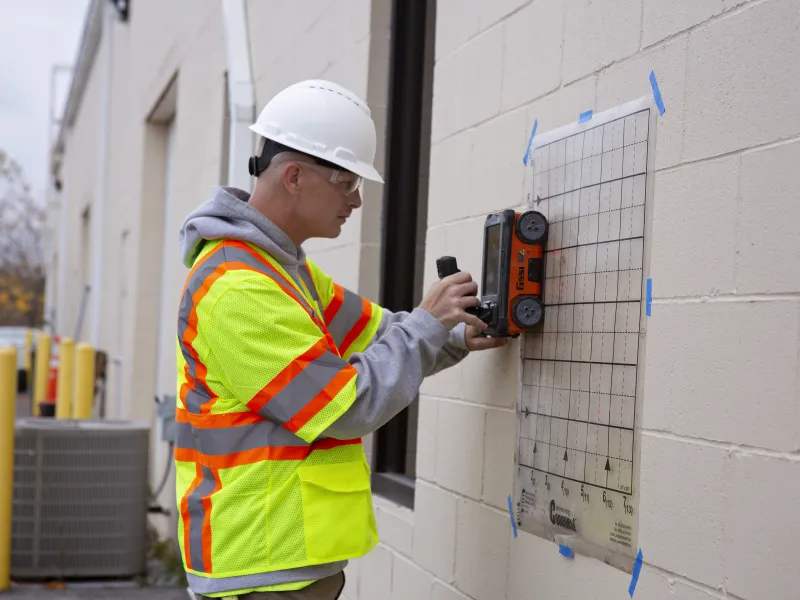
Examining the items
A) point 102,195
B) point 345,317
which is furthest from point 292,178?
point 102,195

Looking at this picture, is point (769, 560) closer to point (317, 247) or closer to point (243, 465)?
point (243, 465)

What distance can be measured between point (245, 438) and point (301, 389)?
0.24 metres

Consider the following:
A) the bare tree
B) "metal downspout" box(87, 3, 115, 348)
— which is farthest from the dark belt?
the bare tree

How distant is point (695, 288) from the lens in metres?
2.14

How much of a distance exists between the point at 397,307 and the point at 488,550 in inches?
57.8

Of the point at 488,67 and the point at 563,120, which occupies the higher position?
the point at 488,67

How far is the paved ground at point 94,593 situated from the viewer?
6.27 meters

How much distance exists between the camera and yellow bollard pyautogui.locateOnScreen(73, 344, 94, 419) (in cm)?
899

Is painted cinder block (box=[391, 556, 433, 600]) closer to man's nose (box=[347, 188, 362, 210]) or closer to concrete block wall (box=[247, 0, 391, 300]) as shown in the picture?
concrete block wall (box=[247, 0, 391, 300])

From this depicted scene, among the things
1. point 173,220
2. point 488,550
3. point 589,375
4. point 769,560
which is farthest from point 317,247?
point 173,220

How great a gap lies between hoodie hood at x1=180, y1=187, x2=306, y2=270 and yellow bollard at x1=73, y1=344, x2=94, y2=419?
647 cm

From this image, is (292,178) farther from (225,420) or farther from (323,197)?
(225,420)

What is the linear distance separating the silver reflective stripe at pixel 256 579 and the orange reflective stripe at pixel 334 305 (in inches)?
33.9

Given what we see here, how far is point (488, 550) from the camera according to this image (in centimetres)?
303
